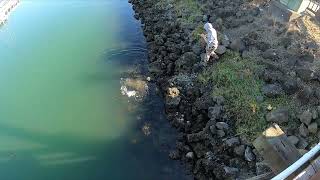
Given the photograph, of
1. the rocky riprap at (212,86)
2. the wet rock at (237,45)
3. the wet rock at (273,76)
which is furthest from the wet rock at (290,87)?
the wet rock at (237,45)

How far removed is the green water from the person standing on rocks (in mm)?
2113

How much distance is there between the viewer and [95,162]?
8.97 m

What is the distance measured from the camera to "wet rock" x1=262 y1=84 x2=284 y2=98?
9.26m

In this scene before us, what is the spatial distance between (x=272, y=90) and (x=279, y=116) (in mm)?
980

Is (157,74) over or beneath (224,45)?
beneath

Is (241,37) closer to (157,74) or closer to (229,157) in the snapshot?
(157,74)

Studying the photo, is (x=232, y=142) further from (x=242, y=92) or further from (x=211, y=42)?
(x=211, y=42)

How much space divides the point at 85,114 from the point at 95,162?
200 centimetres

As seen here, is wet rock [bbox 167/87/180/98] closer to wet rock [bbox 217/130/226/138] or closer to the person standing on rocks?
the person standing on rocks

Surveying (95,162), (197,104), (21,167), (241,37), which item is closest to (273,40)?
(241,37)

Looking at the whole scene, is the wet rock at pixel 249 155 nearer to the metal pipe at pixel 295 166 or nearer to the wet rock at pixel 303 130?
the wet rock at pixel 303 130

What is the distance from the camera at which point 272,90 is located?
9336 millimetres

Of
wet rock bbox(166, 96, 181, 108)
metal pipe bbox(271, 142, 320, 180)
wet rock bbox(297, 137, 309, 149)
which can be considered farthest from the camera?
wet rock bbox(166, 96, 181, 108)

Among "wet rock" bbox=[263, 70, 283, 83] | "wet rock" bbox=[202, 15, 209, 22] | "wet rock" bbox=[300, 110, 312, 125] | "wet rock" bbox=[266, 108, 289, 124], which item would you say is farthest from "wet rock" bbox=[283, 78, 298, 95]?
"wet rock" bbox=[202, 15, 209, 22]
